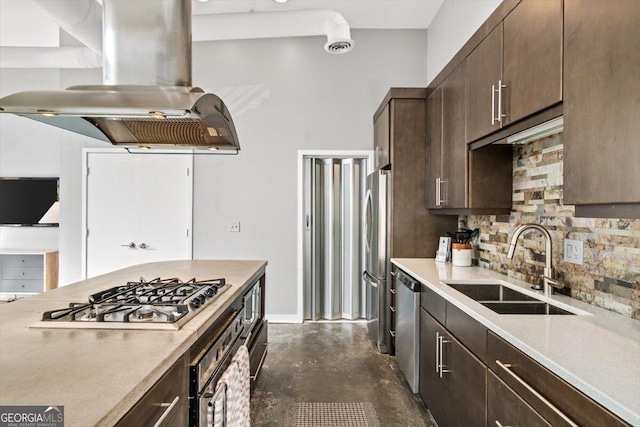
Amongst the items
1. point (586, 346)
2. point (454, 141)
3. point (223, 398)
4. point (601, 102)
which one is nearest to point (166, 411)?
point (223, 398)

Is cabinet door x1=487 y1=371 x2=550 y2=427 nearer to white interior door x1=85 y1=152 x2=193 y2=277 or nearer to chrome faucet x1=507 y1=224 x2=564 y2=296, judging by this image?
chrome faucet x1=507 y1=224 x2=564 y2=296

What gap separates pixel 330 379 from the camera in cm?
276

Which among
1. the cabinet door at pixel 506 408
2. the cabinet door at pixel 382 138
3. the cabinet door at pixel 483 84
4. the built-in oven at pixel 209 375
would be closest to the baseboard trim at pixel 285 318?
the cabinet door at pixel 382 138

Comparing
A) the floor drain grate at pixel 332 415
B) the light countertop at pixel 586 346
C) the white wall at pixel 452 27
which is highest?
the white wall at pixel 452 27

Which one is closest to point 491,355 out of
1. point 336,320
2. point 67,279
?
point 336,320

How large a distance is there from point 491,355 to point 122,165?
4326 millimetres

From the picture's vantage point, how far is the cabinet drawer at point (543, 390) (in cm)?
89

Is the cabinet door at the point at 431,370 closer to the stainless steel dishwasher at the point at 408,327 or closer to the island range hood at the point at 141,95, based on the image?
the stainless steel dishwasher at the point at 408,327

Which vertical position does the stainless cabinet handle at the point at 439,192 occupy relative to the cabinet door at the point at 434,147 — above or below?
below

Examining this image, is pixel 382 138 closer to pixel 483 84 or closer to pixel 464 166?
pixel 464 166

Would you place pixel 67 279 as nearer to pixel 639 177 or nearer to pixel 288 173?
pixel 288 173

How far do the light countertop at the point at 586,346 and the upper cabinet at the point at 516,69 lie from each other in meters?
0.91

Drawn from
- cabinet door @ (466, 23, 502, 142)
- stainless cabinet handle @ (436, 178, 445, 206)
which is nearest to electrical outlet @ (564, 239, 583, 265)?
cabinet door @ (466, 23, 502, 142)

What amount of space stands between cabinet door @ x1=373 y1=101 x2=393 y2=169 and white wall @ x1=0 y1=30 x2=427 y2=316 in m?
0.25
